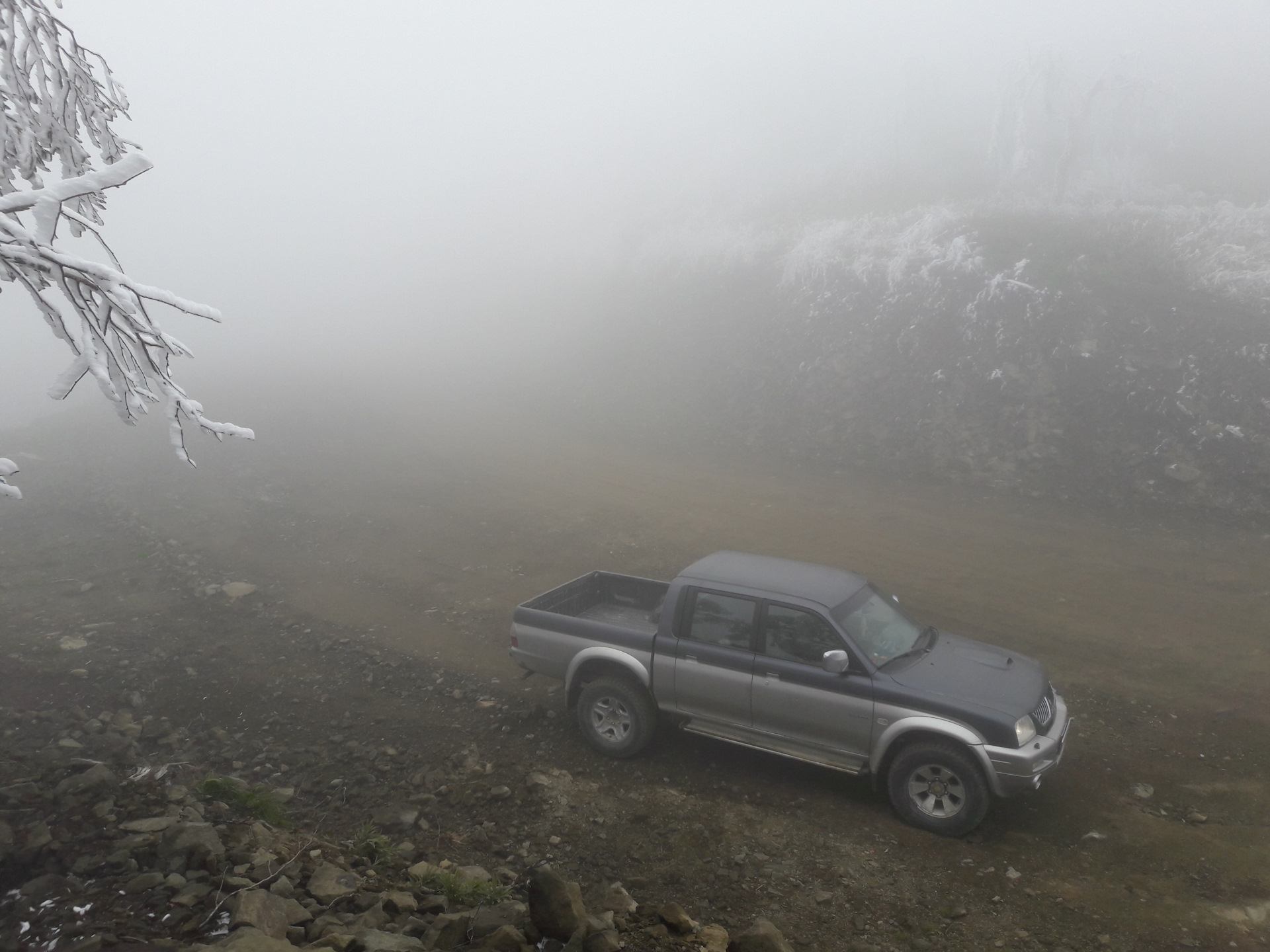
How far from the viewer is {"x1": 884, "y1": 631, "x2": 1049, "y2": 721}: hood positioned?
5465mm

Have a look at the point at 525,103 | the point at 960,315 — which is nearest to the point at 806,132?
the point at 960,315

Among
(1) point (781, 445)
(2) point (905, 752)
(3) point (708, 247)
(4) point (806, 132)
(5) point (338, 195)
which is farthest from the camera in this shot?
(5) point (338, 195)

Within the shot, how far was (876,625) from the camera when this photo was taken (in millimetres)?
6234

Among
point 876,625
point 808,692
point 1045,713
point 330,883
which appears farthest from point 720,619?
point 330,883

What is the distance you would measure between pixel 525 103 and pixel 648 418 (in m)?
85.8

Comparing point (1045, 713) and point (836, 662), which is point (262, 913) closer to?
point (836, 662)

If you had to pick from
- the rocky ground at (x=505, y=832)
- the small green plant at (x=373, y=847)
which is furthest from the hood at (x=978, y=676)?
the small green plant at (x=373, y=847)

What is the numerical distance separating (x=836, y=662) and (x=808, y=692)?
1.34ft

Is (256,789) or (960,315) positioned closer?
(256,789)

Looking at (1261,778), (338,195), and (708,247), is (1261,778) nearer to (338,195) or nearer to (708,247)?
(708,247)

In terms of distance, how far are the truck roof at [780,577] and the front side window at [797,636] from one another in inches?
6.1

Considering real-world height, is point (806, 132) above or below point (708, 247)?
above

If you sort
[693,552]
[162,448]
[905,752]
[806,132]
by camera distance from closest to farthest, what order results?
[905,752] → [693,552] → [162,448] → [806,132]

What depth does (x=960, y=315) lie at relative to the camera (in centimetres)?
1973
